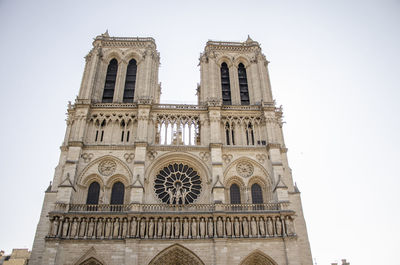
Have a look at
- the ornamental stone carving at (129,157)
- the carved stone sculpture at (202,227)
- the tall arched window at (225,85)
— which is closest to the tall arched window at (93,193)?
the ornamental stone carving at (129,157)

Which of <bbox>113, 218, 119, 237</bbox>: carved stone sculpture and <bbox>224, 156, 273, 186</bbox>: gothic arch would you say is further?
<bbox>224, 156, 273, 186</bbox>: gothic arch

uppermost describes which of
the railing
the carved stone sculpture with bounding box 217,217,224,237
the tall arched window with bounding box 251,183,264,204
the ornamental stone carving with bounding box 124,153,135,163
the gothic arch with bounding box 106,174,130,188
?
the ornamental stone carving with bounding box 124,153,135,163

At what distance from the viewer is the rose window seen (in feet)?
78.2

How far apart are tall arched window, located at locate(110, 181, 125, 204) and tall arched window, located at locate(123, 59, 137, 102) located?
8.25m

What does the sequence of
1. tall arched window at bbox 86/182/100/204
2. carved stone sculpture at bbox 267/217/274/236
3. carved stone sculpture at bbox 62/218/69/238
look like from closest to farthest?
carved stone sculpture at bbox 62/218/69/238 < carved stone sculpture at bbox 267/217/274/236 < tall arched window at bbox 86/182/100/204

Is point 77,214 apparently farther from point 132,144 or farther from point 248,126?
point 248,126

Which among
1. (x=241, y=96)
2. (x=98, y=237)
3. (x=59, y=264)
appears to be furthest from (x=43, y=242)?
(x=241, y=96)

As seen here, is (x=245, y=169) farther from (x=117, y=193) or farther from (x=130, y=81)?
(x=130, y=81)

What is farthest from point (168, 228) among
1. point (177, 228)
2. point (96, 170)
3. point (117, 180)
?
point (96, 170)

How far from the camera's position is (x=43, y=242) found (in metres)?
21.8

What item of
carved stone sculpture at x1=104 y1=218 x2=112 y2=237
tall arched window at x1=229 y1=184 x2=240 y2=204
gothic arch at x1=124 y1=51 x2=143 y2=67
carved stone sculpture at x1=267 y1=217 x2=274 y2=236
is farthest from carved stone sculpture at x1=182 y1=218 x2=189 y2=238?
gothic arch at x1=124 y1=51 x2=143 y2=67

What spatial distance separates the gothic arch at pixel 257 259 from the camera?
20.7 metres

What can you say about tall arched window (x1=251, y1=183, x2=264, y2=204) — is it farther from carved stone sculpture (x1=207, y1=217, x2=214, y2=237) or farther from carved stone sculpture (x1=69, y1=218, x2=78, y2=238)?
carved stone sculpture (x1=69, y1=218, x2=78, y2=238)

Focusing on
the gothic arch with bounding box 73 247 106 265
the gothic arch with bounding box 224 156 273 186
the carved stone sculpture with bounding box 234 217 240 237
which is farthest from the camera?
the gothic arch with bounding box 224 156 273 186
